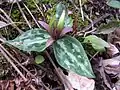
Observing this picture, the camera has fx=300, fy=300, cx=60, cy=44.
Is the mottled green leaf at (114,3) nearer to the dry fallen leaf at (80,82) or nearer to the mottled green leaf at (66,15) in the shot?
the mottled green leaf at (66,15)

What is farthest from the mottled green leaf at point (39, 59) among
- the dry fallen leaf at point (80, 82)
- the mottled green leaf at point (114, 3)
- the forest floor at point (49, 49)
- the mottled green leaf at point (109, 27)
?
the mottled green leaf at point (114, 3)

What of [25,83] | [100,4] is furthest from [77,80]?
[100,4]

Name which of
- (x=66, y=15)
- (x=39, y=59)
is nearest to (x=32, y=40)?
(x=39, y=59)

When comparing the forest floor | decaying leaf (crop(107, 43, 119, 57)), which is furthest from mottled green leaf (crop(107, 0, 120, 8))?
decaying leaf (crop(107, 43, 119, 57))

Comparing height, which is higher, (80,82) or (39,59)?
(39,59)

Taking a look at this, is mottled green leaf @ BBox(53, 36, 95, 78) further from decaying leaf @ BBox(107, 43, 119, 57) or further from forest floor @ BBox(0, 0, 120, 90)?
decaying leaf @ BBox(107, 43, 119, 57)

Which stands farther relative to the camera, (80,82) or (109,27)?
(109,27)

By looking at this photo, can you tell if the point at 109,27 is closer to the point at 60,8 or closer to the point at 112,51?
the point at 112,51

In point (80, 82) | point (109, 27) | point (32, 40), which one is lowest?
point (80, 82)
